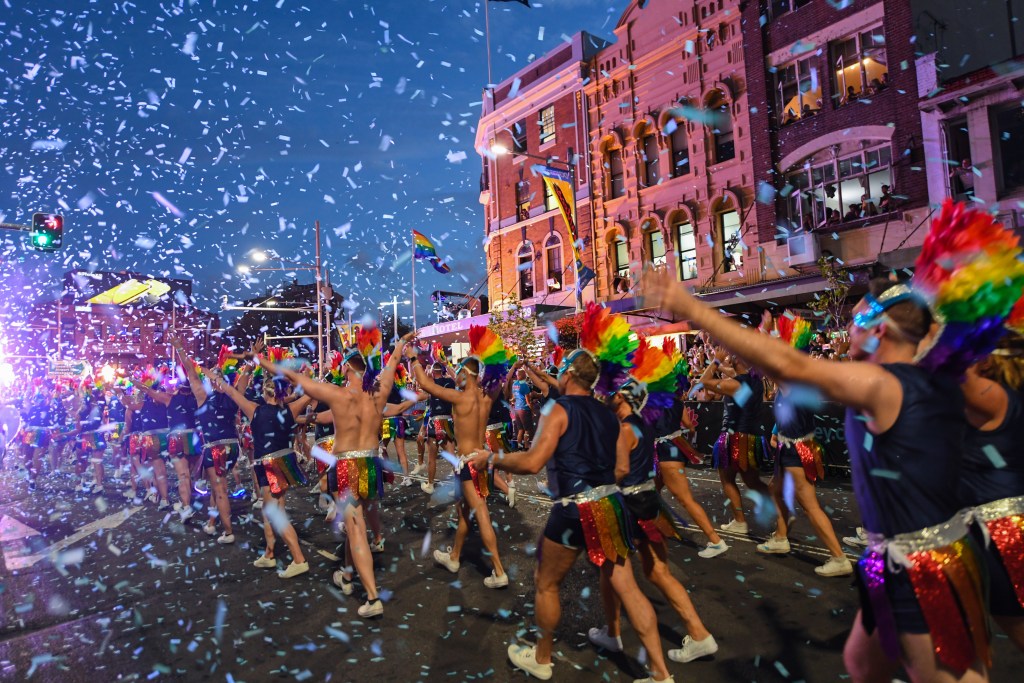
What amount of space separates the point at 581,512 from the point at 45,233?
16.0 metres

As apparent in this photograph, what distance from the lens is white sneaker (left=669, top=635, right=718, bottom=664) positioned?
3938 millimetres

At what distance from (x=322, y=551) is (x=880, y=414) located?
6.24 m

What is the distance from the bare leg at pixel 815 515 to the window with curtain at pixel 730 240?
46.0 ft

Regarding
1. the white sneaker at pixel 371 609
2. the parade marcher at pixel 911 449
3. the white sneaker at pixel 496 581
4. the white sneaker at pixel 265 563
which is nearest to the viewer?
the parade marcher at pixel 911 449

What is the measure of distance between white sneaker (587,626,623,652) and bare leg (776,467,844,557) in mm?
2133

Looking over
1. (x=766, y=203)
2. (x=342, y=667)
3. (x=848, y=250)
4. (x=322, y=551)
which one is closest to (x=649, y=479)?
(x=342, y=667)

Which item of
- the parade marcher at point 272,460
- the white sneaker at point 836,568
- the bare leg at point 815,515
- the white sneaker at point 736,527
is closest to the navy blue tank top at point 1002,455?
the bare leg at point 815,515

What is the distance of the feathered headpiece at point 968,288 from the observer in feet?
7.27

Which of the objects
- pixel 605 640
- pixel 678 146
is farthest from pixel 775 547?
pixel 678 146

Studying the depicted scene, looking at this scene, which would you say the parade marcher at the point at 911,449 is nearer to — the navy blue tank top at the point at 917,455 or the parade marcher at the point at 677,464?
the navy blue tank top at the point at 917,455

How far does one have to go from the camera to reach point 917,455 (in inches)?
85.2

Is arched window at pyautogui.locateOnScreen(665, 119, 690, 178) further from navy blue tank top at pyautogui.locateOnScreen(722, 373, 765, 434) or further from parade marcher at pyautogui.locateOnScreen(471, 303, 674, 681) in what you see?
parade marcher at pyautogui.locateOnScreen(471, 303, 674, 681)

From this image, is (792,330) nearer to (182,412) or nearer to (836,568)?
(836,568)

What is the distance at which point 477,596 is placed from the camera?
536 cm
